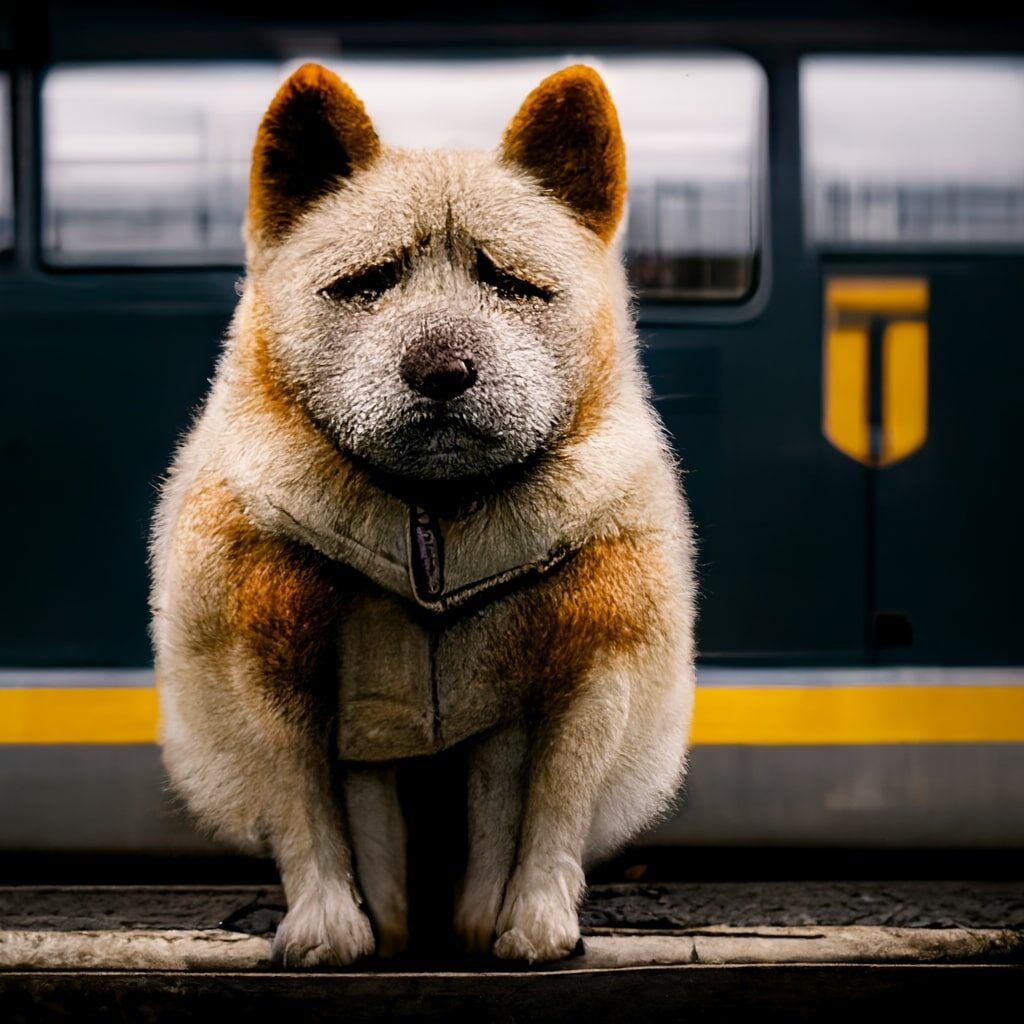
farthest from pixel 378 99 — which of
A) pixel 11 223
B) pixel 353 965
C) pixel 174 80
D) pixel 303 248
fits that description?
pixel 353 965

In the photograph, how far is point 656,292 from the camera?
2.68m

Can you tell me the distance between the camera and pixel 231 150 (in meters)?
2.60

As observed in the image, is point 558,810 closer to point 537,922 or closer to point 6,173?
point 537,922

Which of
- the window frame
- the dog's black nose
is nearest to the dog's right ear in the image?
the dog's black nose

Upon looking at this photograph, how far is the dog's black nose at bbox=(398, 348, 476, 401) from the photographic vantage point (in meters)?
1.88

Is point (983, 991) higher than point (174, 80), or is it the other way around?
point (174, 80)

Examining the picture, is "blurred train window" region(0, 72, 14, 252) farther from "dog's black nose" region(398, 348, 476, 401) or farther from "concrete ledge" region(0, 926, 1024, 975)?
"concrete ledge" region(0, 926, 1024, 975)

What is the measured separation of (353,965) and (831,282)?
1792 millimetres

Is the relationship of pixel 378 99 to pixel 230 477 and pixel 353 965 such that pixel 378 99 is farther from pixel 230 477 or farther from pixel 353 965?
pixel 353 965

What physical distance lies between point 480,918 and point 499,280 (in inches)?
46.0

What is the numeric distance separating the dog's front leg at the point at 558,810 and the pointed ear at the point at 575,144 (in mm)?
848

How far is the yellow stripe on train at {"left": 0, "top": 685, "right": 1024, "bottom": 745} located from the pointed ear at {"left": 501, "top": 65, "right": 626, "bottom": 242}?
1.13m

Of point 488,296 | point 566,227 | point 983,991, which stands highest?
point 566,227

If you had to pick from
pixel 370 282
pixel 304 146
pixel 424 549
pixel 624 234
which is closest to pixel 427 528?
pixel 424 549
